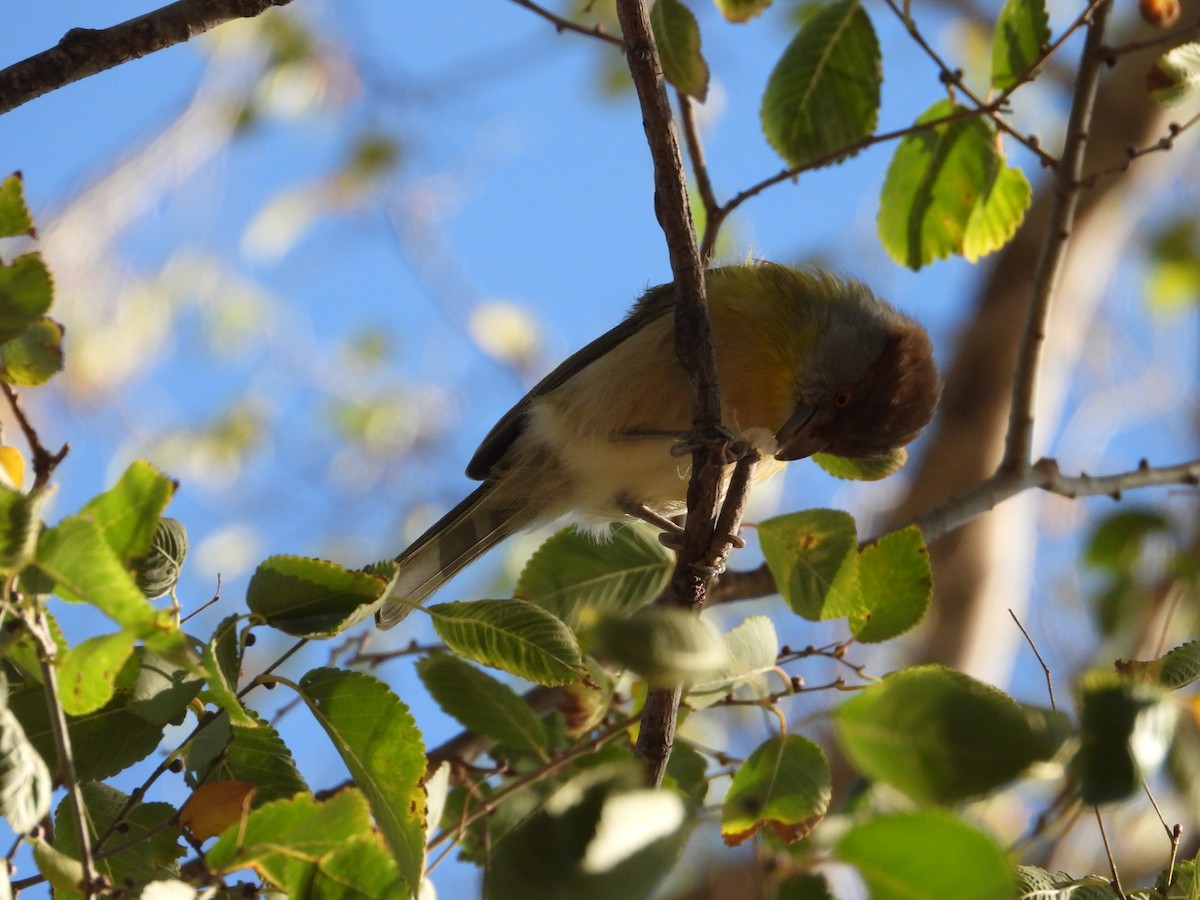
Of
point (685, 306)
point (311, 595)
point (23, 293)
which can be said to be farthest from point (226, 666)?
point (685, 306)

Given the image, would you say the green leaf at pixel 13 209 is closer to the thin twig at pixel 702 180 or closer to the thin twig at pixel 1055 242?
the thin twig at pixel 702 180

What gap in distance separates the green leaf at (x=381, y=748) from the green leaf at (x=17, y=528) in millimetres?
694

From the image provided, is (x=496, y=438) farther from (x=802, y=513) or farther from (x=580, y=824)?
(x=580, y=824)

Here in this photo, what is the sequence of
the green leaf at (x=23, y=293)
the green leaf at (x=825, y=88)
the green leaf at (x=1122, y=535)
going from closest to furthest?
the green leaf at (x=23, y=293) → the green leaf at (x=1122, y=535) → the green leaf at (x=825, y=88)

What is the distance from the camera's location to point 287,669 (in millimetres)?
7547

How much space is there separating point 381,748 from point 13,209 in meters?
1.05

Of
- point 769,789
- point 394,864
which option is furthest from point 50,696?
point 769,789

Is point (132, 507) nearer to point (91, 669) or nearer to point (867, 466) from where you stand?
point (91, 669)

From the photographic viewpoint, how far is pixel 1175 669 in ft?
6.01

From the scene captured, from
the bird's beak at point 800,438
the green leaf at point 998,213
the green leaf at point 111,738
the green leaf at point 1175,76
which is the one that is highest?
the green leaf at point 998,213

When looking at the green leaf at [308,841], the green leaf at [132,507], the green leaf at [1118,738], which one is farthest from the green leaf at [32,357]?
the green leaf at [1118,738]

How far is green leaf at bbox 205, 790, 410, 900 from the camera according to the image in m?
1.53

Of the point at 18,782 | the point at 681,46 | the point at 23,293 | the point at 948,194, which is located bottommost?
the point at 18,782

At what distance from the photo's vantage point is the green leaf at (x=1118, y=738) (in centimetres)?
119
